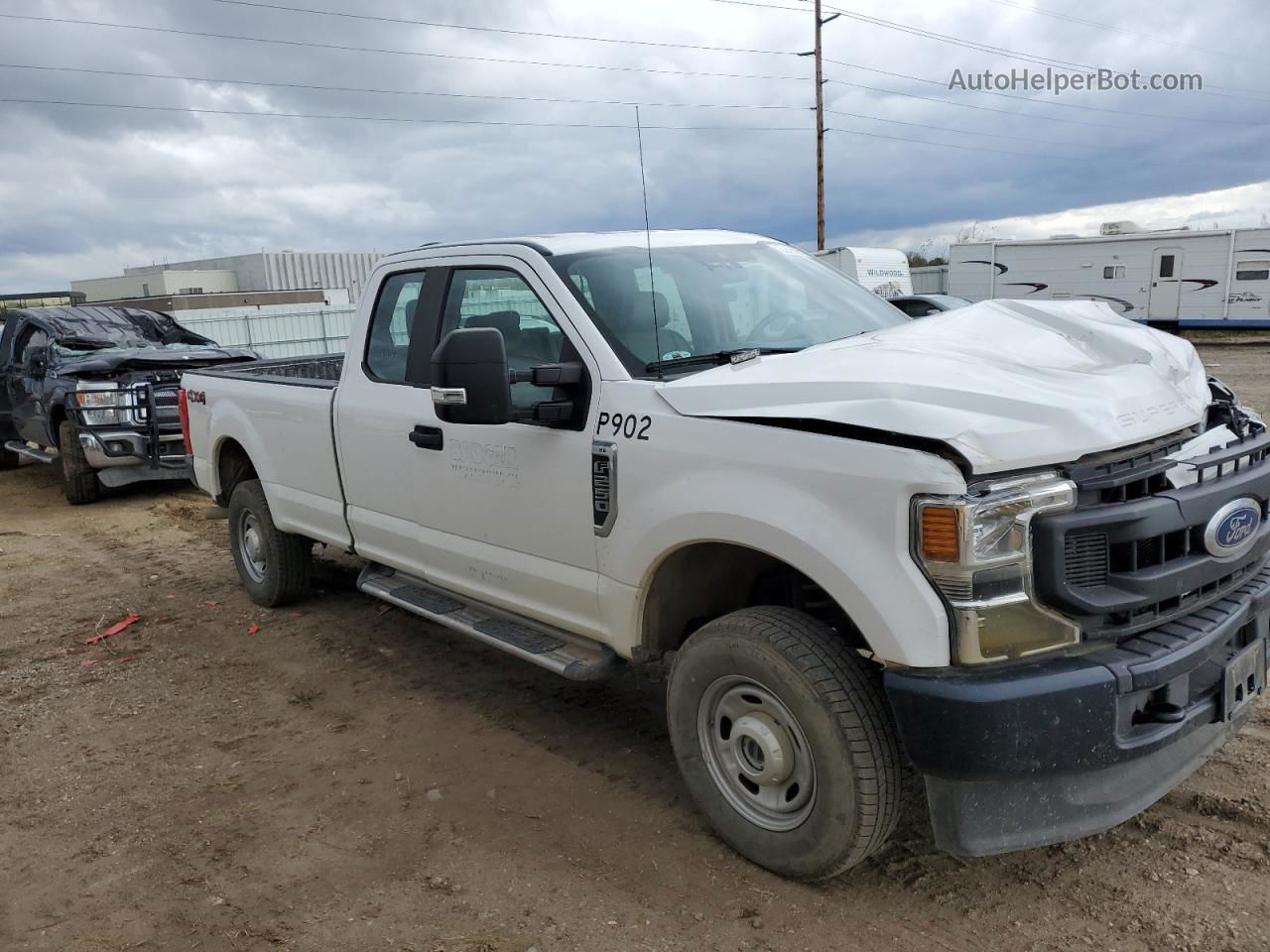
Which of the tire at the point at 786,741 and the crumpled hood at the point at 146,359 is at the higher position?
the crumpled hood at the point at 146,359

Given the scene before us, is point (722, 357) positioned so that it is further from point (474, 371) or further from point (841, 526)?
point (841, 526)

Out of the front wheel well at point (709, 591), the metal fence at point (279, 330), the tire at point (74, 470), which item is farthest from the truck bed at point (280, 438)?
the metal fence at point (279, 330)

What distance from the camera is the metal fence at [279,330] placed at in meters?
20.8

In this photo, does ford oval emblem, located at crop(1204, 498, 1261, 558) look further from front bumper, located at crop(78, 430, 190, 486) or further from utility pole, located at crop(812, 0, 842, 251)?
utility pole, located at crop(812, 0, 842, 251)

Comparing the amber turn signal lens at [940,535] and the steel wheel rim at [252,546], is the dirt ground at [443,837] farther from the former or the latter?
the amber turn signal lens at [940,535]

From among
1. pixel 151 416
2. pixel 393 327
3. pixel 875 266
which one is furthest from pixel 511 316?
pixel 875 266

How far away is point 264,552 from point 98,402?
5074 millimetres

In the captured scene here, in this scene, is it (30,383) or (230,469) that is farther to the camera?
(30,383)

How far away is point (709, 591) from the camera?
3.59 metres

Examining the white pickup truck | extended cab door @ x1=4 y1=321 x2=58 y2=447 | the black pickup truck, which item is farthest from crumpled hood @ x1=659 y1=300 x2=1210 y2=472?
extended cab door @ x1=4 y1=321 x2=58 y2=447

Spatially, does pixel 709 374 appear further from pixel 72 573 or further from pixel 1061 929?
pixel 72 573

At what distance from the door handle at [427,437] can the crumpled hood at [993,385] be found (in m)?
1.34

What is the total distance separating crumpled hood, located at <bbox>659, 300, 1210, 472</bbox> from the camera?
2594 mm

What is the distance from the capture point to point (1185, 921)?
2.86 metres
